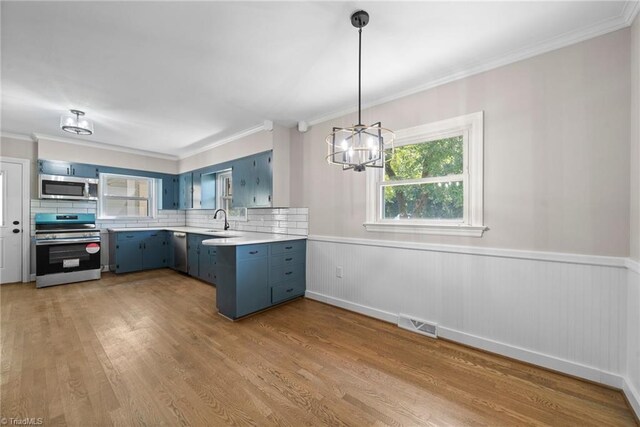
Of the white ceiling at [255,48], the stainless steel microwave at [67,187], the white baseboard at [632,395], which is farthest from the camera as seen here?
the stainless steel microwave at [67,187]

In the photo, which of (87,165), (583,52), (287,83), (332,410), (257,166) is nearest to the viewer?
(332,410)

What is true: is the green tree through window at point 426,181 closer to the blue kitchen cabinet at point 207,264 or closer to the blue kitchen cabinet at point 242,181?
the blue kitchen cabinet at point 242,181

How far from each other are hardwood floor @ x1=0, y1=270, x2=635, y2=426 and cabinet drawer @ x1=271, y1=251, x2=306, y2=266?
0.68 metres

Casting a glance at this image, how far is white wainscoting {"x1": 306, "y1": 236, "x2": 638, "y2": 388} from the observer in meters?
1.83

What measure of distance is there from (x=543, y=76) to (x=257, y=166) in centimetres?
341

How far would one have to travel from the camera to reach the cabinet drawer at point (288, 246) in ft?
10.8

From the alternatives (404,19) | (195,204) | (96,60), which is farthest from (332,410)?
(195,204)

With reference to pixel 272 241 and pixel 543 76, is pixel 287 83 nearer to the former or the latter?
pixel 272 241

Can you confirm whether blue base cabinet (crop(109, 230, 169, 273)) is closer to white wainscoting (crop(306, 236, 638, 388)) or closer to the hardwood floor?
the hardwood floor

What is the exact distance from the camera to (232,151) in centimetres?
450

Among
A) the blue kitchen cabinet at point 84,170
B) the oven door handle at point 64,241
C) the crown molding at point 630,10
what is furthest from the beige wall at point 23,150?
the crown molding at point 630,10

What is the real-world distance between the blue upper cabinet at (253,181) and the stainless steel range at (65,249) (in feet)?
8.90

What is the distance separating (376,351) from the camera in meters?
2.28

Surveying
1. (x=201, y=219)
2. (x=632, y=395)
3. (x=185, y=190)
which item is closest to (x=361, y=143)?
(x=632, y=395)
